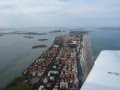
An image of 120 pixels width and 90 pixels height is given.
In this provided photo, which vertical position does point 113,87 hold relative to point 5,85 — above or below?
above

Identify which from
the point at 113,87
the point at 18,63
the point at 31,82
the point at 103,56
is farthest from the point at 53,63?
the point at 113,87

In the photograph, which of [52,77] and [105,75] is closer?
[105,75]

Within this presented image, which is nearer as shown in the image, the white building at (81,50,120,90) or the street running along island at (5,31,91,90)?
the white building at (81,50,120,90)

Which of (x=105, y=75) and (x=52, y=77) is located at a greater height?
(x=105, y=75)

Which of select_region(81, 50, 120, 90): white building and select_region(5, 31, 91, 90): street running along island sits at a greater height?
select_region(81, 50, 120, 90): white building

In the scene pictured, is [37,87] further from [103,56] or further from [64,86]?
[103,56]

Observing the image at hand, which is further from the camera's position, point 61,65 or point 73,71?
point 61,65

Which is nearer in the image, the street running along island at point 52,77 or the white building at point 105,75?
the white building at point 105,75

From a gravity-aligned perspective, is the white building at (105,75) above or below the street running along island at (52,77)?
above
